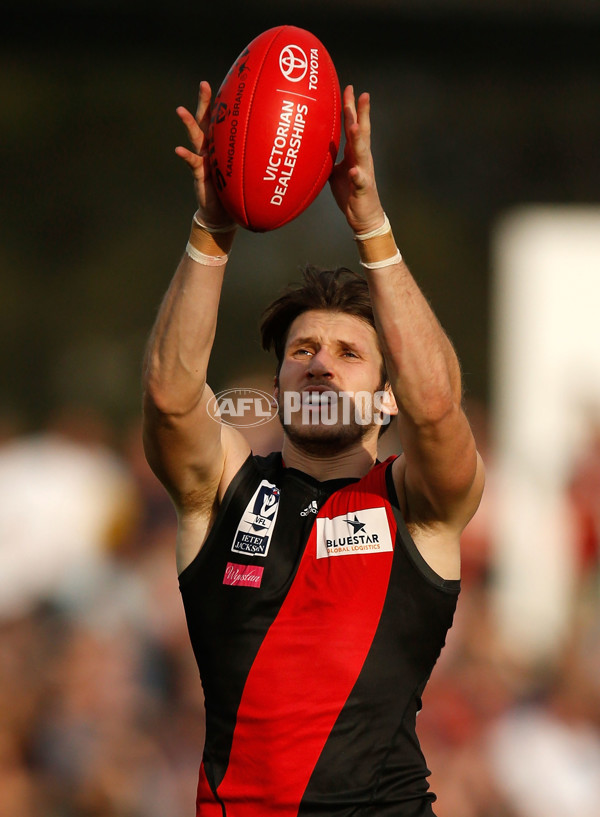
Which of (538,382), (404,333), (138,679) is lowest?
(138,679)

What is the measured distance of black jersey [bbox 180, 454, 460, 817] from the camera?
11.3 feet

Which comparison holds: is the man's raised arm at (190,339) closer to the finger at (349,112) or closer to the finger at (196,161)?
the finger at (196,161)

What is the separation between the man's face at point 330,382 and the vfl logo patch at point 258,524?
23 centimetres

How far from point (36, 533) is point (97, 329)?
3.44 m

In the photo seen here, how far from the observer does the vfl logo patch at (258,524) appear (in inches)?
144

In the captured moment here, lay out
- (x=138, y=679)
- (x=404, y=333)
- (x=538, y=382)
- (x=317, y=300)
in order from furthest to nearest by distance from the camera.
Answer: (x=538, y=382) → (x=138, y=679) → (x=317, y=300) → (x=404, y=333)

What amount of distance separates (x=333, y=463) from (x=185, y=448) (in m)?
0.58

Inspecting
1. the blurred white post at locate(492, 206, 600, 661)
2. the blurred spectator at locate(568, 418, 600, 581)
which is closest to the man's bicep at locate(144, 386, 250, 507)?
the blurred spectator at locate(568, 418, 600, 581)

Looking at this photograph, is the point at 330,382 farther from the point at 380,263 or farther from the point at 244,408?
the point at 244,408

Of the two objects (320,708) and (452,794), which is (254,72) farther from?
(452,794)

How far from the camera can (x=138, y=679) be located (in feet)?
23.0

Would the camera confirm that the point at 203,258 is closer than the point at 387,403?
Yes

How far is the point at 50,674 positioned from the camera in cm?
693

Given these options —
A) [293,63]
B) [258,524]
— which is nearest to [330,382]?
[258,524]
